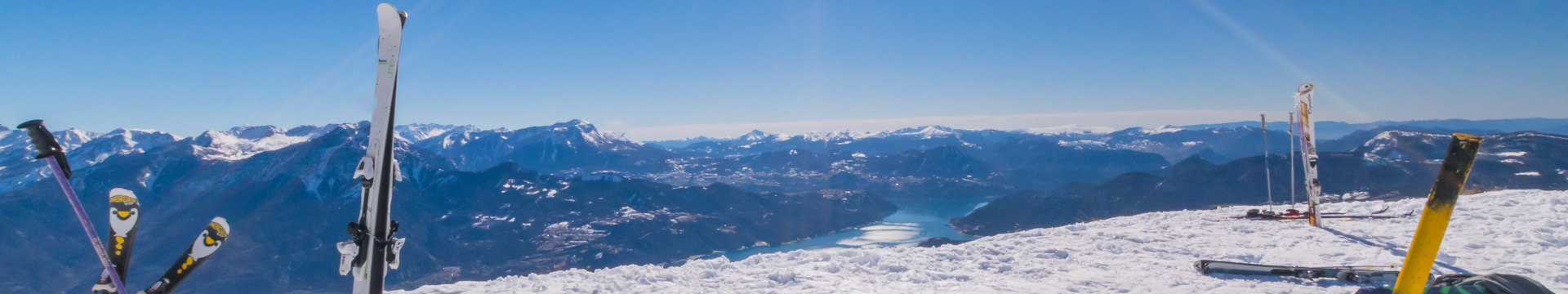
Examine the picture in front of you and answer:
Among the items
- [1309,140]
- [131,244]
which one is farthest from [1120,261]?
[131,244]

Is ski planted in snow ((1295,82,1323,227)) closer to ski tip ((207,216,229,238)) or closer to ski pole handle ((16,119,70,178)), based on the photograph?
ski tip ((207,216,229,238))

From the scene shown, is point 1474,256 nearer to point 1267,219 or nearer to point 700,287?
point 1267,219

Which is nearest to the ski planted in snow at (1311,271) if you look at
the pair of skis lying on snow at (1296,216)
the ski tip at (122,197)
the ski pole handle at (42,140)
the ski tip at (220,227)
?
the pair of skis lying on snow at (1296,216)

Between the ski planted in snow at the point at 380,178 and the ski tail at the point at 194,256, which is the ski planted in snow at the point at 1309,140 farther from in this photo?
the ski tail at the point at 194,256

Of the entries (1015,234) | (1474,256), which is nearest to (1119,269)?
(1015,234)

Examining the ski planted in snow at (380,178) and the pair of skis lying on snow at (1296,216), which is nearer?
the ski planted in snow at (380,178)
